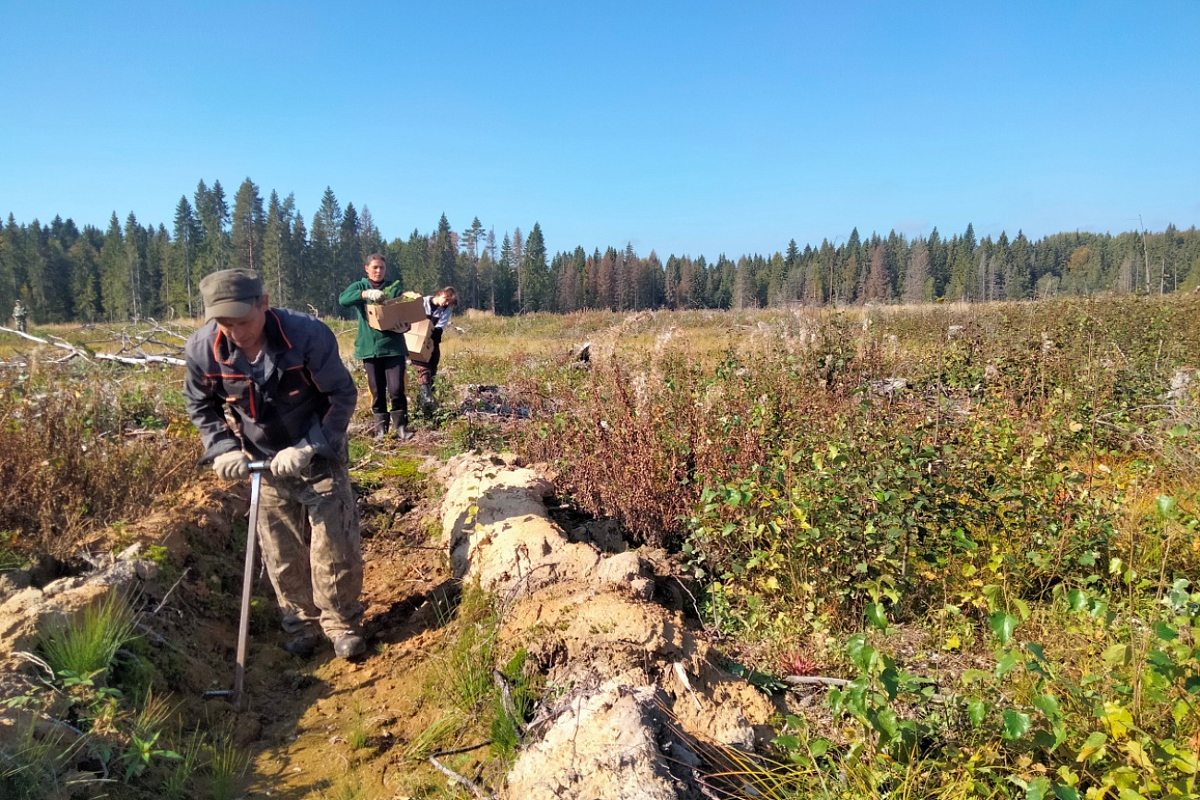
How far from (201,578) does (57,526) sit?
2.79ft

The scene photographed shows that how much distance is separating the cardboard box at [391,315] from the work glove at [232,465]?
140 inches

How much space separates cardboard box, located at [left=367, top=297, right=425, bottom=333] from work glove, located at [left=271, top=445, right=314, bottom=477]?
3620 mm

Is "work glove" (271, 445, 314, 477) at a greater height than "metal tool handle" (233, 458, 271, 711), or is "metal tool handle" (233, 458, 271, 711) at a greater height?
"work glove" (271, 445, 314, 477)

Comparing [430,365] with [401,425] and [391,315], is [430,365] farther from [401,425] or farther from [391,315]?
[391,315]

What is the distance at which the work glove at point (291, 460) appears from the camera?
3275 millimetres

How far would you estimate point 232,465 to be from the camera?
3.33m

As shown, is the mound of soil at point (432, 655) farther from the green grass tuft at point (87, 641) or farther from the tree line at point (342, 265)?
the tree line at point (342, 265)

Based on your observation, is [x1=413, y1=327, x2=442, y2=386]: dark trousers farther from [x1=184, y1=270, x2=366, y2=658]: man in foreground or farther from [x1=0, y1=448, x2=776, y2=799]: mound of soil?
[x1=184, y1=270, x2=366, y2=658]: man in foreground

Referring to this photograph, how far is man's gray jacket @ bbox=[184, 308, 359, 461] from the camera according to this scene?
10.9 ft

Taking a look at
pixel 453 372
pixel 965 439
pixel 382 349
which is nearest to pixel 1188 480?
pixel 965 439

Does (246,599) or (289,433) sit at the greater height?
(289,433)

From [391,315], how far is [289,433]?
342 centimetres

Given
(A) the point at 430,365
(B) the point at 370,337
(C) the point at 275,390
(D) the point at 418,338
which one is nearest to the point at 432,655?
(C) the point at 275,390

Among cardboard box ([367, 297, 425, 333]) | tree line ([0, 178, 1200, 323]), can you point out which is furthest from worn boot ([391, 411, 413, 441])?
tree line ([0, 178, 1200, 323])
